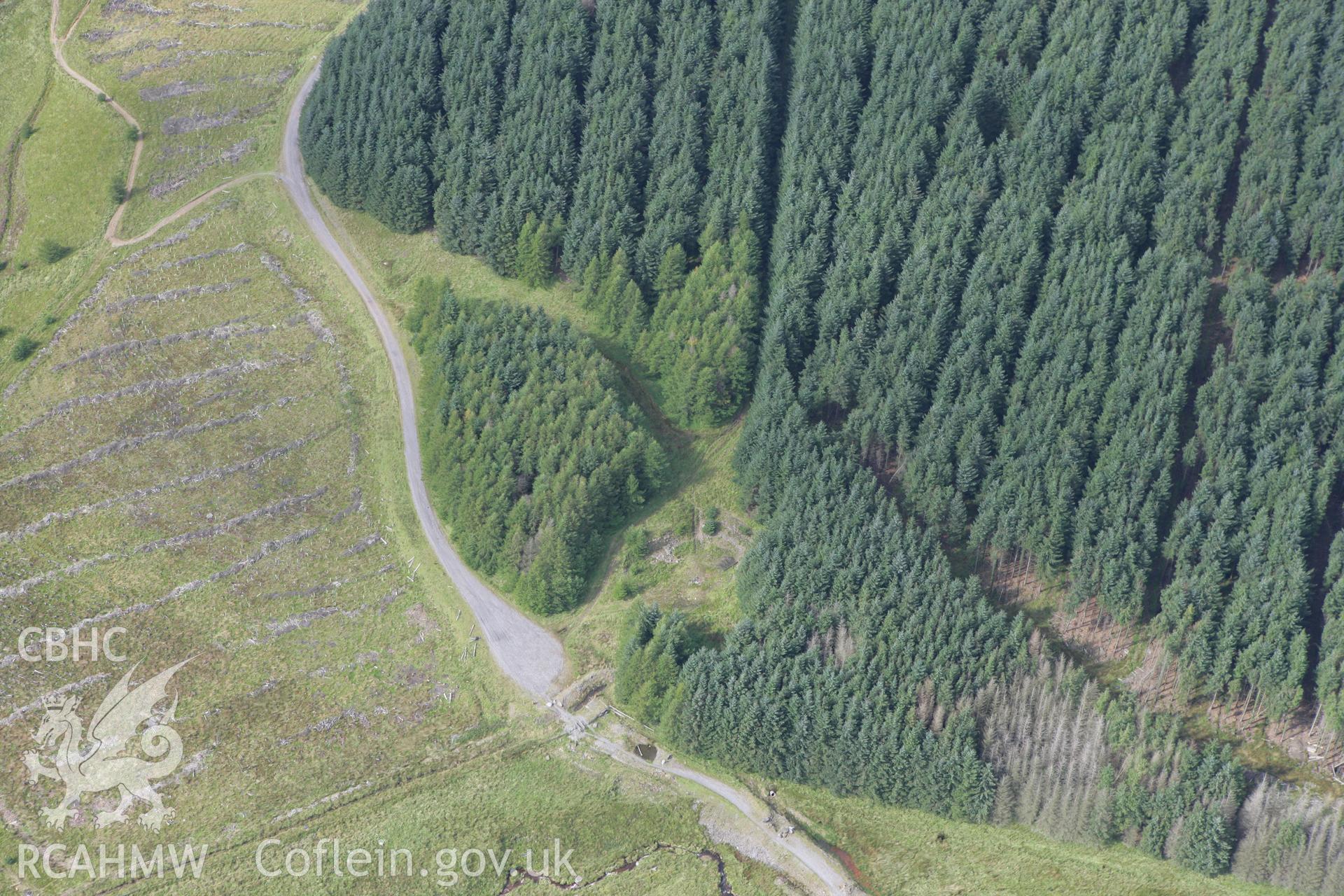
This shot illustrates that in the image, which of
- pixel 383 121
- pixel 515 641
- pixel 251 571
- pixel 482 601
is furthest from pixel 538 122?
pixel 515 641

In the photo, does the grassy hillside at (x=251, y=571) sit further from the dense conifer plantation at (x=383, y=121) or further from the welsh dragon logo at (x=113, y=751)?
the dense conifer plantation at (x=383, y=121)

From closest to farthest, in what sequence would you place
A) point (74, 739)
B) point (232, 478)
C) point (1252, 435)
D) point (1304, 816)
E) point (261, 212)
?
1. point (1304, 816)
2. point (74, 739)
3. point (1252, 435)
4. point (232, 478)
5. point (261, 212)

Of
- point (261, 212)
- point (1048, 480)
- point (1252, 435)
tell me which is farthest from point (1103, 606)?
point (261, 212)

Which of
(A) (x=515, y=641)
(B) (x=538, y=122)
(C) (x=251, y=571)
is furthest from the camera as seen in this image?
(B) (x=538, y=122)

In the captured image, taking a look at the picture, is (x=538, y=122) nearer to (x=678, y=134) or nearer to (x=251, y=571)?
(x=678, y=134)

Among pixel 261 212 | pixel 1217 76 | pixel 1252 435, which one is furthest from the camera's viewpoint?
pixel 261 212

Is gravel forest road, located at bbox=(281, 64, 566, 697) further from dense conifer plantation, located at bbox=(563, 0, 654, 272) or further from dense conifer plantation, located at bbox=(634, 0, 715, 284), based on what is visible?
dense conifer plantation, located at bbox=(634, 0, 715, 284)

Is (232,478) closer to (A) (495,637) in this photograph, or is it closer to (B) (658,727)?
(A) (495,637)
